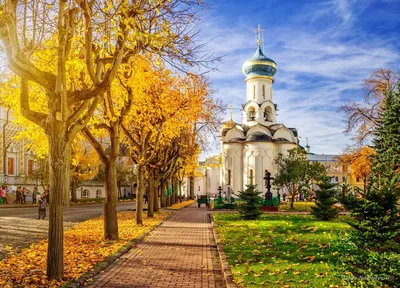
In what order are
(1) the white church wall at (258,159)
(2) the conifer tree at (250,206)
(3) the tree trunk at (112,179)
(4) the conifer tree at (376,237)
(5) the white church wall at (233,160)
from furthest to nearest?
(5) the white church wall at (233,160), (1) the white church wall at (258,159), (2) the conifer tree at (250,206), (3) the tree trunk at (112,179), (4) the conifer tree at (376,237)

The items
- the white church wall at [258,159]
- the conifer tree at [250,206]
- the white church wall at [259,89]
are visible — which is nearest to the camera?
the conifer tree at [250,206]

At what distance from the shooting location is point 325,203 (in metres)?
20.1

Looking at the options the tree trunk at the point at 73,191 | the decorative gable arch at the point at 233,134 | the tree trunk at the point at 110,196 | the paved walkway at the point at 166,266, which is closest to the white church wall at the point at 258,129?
the decorative gable arch at the point at 233,134

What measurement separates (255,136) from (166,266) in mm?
46234

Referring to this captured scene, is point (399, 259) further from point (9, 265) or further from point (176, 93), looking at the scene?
point (176, 93)

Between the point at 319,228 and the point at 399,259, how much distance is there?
10868 mm

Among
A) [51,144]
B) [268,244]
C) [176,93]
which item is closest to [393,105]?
[176,93]

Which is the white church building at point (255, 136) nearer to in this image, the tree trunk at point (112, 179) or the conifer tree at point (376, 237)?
the tree trunk at point (112, 179)

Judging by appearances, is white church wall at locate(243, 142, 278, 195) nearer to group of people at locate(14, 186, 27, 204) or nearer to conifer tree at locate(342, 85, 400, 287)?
group of people at locate(14, 186, 27, 204)

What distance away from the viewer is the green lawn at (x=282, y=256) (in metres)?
7.62

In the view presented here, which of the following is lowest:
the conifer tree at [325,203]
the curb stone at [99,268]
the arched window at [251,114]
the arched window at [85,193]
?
the arched window at [85,193]

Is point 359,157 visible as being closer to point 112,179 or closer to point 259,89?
point 259,89

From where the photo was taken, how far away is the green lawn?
7.62 meters

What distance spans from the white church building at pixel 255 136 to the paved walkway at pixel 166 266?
131ft
